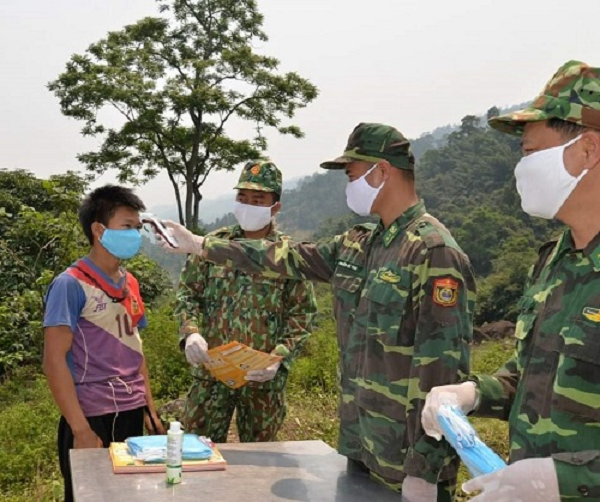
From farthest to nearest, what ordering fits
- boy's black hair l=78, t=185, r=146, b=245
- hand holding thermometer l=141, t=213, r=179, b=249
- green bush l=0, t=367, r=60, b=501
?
green bush l=0, t=367, r=60, b=501 < boy's black hair l=78, t=185, r=146, b=245 < hand holding thermometer l=141, t=213, r=179, b=249

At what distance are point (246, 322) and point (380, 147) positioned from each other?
1242mm

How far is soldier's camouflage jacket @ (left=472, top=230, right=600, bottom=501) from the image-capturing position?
52.3 inches

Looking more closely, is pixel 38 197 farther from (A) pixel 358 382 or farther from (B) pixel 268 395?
(A) pixel 358 382

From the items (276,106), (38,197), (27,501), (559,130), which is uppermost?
(276,106)

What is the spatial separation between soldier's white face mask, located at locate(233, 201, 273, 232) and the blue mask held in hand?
617 millimetres

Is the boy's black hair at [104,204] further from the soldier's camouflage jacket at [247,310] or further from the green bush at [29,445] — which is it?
the green bush at [29,445]

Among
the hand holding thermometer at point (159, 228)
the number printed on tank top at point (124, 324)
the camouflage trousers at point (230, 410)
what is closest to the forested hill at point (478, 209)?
the camouflage trousers at point (230, 410)

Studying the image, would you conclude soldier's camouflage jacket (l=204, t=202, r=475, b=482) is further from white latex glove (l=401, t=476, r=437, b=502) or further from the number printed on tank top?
the number printed on tank top

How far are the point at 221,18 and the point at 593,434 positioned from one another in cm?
1993

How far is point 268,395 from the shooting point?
10.6 feet

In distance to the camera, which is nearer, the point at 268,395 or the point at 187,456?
the point at 187,456

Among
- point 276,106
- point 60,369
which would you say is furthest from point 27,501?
point 276,106

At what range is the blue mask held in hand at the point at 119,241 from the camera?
289 centimetres

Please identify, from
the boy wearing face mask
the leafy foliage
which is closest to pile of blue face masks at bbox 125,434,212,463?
the boy wearing face mask
